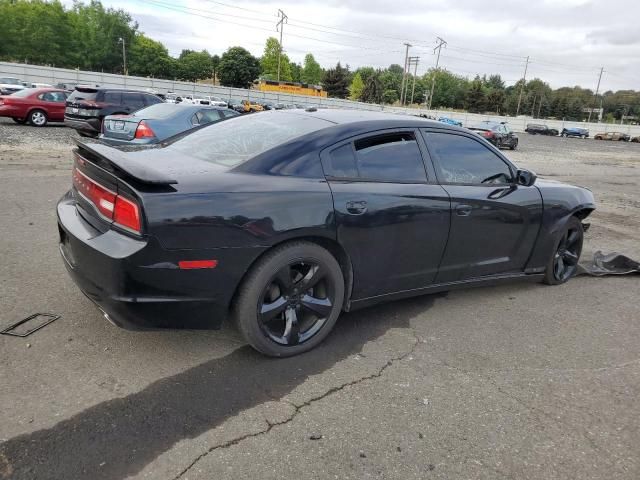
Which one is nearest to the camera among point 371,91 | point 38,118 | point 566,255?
point 566,255

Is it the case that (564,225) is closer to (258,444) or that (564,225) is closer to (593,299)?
(593,299)

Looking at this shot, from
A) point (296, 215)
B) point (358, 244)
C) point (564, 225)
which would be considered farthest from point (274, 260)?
point (564, 225)

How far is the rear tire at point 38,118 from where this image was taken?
1714 centimetres

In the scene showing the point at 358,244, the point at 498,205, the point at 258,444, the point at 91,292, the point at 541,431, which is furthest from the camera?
the point at 498,205

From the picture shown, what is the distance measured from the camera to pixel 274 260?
2.92m

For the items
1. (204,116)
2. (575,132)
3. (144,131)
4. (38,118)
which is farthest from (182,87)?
(144,131)

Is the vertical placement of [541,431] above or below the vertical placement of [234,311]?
below

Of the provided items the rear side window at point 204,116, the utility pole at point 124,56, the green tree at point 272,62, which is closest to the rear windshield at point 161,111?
the rear side window at point 204,116

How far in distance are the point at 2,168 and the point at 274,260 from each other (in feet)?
27.0

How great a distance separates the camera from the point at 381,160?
136 inches

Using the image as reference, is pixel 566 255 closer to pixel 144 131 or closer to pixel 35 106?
pixel 144 131

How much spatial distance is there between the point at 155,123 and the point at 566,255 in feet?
25.2

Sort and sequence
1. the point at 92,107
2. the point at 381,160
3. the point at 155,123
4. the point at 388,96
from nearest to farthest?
the point at 381,160 → the point at 155,123 → the point at 92,107 → the point at 388,96

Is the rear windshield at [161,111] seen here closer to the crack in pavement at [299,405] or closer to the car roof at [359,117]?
the car roof at [359,117]
